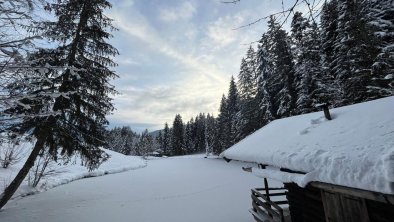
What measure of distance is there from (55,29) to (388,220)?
13455 mm

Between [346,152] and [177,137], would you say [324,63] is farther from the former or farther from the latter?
[177,137]

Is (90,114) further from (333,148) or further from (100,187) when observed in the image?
(333,148)

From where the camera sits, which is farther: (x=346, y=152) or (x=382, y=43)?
(x=382, y=43)

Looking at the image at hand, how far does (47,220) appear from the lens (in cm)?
1123

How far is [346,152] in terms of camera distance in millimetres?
4340

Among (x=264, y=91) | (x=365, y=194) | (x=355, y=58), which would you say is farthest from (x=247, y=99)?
(x=365, y=194)

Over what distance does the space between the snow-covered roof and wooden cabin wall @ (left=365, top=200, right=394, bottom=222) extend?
1084 millimetres

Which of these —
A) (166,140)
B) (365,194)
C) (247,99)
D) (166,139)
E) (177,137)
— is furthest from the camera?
(166,139)

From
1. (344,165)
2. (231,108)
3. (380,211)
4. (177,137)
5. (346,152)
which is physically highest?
(177,137)

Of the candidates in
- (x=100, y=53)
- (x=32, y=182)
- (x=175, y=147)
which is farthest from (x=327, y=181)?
(x=175, y=147)

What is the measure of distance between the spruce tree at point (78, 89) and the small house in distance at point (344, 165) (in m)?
9.10

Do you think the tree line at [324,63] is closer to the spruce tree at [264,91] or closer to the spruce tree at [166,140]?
the spruce tree at [264,91]

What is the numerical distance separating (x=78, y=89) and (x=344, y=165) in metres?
12.4

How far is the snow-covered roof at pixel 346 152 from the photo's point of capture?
3376 mm
